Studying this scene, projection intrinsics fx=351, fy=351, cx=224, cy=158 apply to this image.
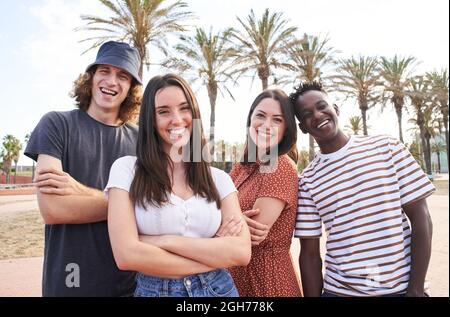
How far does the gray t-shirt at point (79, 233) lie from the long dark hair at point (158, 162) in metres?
0.48

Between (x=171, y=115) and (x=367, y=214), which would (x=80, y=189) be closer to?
(x=171, y=115)

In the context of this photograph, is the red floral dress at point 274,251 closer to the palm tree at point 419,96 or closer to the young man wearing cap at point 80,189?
the young man wearing cap at point 80,189

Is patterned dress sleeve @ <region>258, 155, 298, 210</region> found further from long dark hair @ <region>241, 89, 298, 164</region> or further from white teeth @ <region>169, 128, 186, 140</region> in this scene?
white teeth @ <region>169, 128, 186, 140</region>

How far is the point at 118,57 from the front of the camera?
230cm

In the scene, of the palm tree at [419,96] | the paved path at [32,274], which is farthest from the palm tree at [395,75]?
the paved path at [32,274]

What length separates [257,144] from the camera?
2303 mm

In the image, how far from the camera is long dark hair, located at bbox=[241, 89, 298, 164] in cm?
227

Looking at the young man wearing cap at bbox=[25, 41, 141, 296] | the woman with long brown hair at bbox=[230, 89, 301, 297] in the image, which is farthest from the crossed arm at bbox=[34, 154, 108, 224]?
the woman with long brown hair at bbox=[230, 89, 301, 297]

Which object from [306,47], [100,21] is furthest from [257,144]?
[306,47]

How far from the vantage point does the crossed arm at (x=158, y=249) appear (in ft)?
5.15

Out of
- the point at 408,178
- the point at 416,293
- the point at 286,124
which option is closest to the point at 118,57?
the point at 286,124

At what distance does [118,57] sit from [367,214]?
5.94 feet
